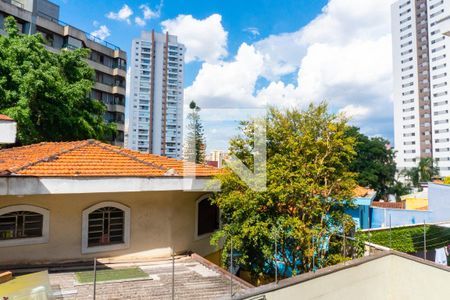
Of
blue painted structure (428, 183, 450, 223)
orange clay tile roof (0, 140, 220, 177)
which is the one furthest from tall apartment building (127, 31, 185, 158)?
orange clay tile roof (0, 140, 220, 177)

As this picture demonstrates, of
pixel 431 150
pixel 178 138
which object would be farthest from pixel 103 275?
pixel 431 150

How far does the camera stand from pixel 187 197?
9.41m

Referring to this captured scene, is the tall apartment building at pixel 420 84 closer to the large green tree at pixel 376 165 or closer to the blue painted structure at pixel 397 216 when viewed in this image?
the large green tree at pixel 376 165

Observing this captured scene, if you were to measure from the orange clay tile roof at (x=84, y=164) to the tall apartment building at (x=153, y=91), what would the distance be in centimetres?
6639

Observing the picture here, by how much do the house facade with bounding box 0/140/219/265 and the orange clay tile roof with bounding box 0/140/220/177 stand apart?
0.07ft

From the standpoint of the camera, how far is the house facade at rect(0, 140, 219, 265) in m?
7.40

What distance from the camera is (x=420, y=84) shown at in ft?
246

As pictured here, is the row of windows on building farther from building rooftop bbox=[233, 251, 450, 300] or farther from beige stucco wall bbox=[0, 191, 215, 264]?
building rooftop bbox=[233, 251, 450, 300]

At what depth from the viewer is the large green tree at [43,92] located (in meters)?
13.3

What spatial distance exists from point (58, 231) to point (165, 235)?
260 centimetres

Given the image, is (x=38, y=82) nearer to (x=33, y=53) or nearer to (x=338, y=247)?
(x=33, y=53)

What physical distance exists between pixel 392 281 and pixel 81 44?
37.3 m

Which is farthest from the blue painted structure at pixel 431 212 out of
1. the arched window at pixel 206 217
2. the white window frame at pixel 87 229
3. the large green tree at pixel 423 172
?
the large green tree at pixel 423 172

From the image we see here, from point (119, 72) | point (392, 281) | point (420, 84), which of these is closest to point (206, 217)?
point (392, 281)
